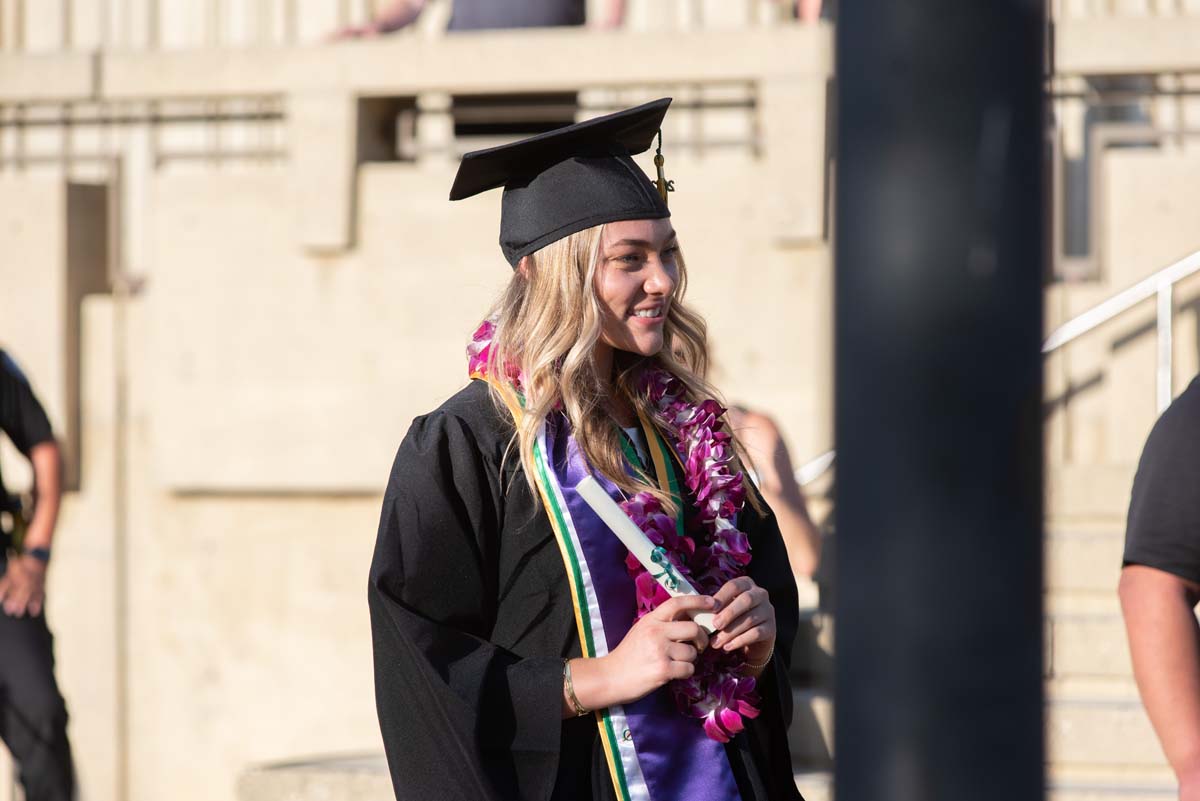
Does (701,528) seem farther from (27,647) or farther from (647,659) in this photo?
(27,647)

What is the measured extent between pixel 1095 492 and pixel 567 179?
12.6 ft

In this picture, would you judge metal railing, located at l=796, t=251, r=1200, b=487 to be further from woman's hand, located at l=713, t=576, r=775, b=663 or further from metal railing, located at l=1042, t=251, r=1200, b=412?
woman's hand, located at l=713, t=576, r=775, b=663

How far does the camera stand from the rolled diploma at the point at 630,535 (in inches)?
85.7

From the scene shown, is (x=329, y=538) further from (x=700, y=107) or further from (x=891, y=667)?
(x=891, y=667)

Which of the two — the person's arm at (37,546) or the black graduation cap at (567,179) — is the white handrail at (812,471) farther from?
the black graduation cap at (567,179)

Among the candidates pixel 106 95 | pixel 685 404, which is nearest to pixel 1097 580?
pixel 685 404

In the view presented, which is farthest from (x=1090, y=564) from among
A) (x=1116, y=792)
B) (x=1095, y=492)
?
(x=1116, y=792)

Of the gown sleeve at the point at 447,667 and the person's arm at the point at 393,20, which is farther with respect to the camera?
the person's arm at the point at 393,20

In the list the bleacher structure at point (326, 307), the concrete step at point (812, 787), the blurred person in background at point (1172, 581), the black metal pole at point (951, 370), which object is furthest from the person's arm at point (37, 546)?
the black metal pole at point (951, 370)

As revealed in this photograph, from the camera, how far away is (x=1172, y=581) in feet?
6.97

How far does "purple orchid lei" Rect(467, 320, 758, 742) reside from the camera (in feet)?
7.33

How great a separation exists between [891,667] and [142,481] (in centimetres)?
638

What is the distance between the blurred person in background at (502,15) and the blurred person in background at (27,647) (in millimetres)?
2537

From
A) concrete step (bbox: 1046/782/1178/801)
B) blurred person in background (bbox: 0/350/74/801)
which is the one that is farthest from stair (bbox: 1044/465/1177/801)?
blurred person in background (bbox: 0/350/74/801)
